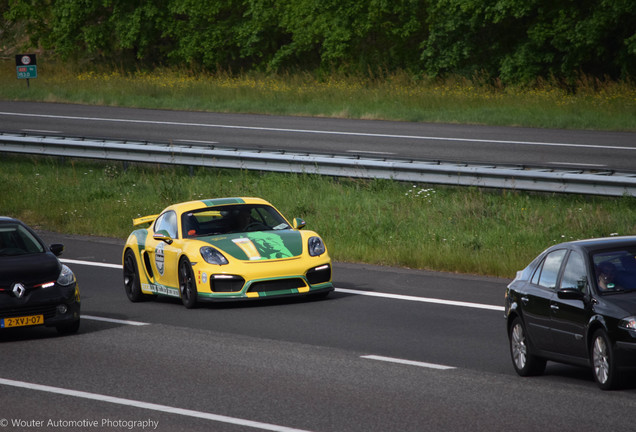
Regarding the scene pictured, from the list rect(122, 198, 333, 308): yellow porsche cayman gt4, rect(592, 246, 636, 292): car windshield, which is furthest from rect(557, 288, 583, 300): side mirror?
rect(122, 198, 333, 308): yellow porsche cayman gt4

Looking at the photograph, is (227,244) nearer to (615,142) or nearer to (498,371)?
(498,371)

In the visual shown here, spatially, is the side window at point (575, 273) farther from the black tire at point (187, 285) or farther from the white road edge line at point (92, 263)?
the white road edge line at point (92, 263)

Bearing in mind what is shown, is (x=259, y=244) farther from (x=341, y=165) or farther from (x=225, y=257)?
(x=341, y=165)

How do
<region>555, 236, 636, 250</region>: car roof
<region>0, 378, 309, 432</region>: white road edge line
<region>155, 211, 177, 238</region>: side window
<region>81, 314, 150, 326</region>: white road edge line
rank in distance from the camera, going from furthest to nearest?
<region>155, 211, 177, 238</region>: side window → <region>81, 314, 150, 326</region>: white road edge line → <region>555, 236, 636, 250</region>: car roof → <region>0, 378, 309, 432</region>: white road edge line

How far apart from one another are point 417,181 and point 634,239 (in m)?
11.7

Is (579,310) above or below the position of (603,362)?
above

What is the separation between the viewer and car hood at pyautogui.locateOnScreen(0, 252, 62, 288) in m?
12.1

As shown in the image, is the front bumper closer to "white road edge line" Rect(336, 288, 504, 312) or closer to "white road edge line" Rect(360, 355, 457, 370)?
"white road edge line" Rect(360, 355, 457, 370)

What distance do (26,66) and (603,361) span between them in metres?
40.1

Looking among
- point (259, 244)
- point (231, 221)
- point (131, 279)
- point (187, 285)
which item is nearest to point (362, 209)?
point (231, 221)

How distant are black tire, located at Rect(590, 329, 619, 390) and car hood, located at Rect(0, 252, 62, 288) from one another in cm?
608

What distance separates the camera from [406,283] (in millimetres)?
15773

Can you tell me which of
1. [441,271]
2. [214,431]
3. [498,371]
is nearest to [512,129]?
[441,271]

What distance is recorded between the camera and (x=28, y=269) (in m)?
12.3
